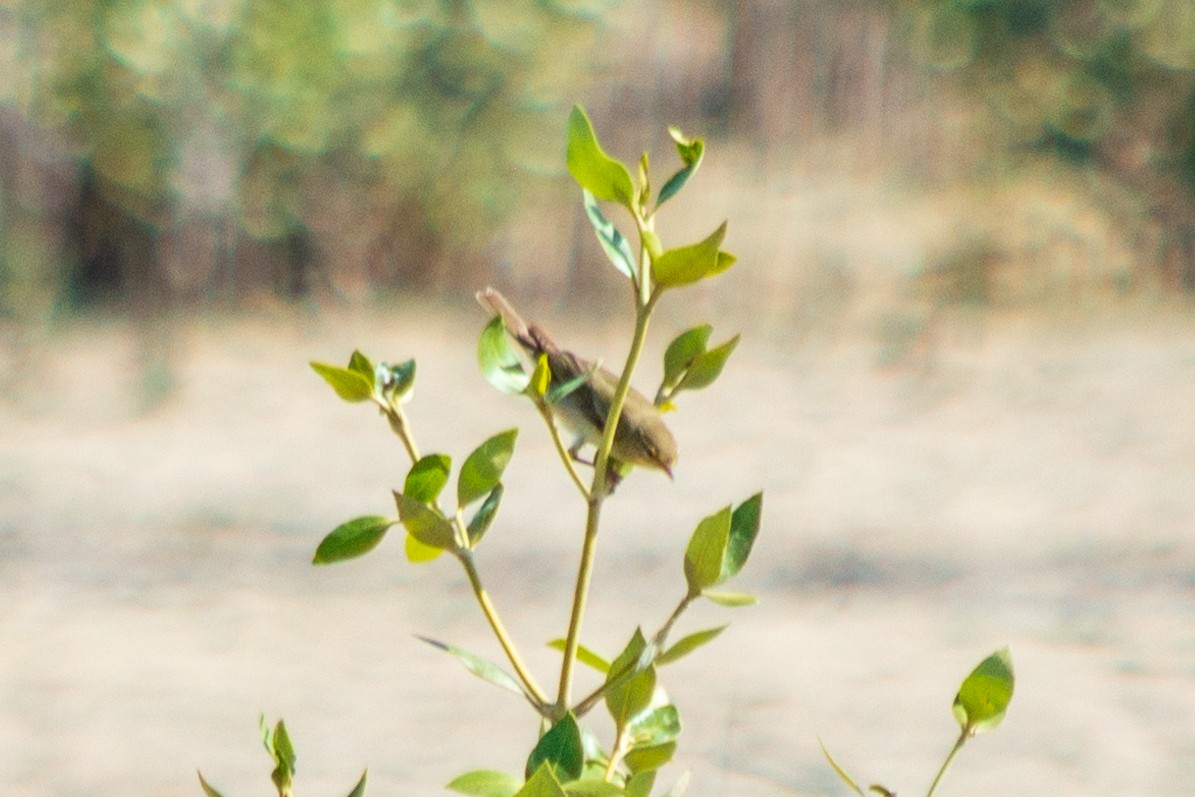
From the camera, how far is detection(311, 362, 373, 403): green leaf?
0.59m

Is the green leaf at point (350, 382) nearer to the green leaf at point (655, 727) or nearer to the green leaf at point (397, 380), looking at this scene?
the green leaf at point (397, 380)

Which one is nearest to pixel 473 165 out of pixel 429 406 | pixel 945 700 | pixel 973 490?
pixel 429 406

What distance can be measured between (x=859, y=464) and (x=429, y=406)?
1.45 meters

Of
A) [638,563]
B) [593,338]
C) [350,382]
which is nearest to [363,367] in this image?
[350,382]

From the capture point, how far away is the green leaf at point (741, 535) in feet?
2.03

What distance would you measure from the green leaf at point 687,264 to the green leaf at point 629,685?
0.51 feet

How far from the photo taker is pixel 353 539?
0.60 metres

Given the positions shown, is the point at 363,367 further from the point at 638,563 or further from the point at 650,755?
the point at 638,563

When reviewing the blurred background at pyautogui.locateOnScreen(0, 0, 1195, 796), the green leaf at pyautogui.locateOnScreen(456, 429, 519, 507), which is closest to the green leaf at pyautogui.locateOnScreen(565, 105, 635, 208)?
the green leaf at pyautogui.locateOnScreen(456, 429, 519, 507)

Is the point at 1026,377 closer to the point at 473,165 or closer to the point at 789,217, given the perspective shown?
the point at 789,217

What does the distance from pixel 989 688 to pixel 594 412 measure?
0.26 metres

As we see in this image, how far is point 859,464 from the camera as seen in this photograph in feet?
13.8

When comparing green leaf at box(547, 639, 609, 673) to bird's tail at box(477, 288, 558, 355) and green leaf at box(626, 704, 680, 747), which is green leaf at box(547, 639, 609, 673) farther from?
bird's tail at box(477, 288, 558, 355)

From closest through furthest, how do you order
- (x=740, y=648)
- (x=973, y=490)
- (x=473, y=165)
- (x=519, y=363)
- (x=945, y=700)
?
(x=519, y=363), (x=945, y=700), (x=740, y=648), (x=973, y=490), (x=473, y=165)
